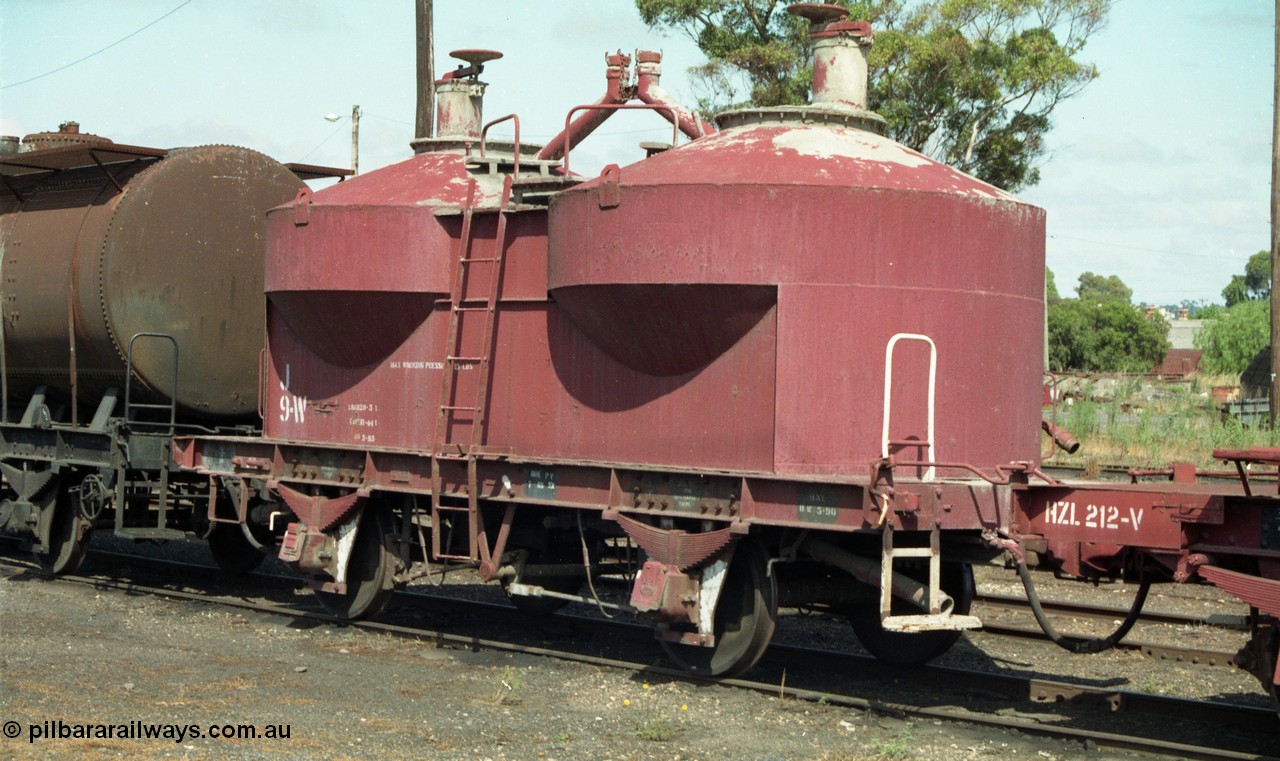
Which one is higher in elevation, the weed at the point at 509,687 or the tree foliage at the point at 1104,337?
the tree foliage at the point at 1104,337

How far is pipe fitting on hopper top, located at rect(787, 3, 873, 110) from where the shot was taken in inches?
417

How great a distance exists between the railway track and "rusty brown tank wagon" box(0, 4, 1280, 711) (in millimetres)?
410

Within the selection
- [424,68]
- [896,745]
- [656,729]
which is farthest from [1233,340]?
[656,729]

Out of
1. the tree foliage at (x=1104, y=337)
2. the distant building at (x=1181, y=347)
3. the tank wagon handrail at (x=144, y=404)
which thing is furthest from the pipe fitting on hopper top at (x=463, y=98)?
the tree foliage at (x=1104, y=337)

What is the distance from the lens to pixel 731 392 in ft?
32.3

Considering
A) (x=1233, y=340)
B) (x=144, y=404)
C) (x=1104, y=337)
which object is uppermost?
(x=1104, y=337)

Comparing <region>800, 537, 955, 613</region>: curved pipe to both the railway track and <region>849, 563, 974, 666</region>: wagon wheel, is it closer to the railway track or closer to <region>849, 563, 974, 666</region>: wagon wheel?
the railway track

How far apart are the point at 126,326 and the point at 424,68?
770 centimetres

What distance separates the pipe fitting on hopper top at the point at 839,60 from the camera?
1059 centimetres

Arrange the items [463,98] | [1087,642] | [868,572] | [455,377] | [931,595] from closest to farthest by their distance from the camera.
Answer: [931,595] < [868,572] < [1087,642] < [455,377] < [463,98]

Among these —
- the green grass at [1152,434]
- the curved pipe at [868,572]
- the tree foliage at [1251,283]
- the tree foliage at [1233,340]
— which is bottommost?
the curved pipe at [868,572]

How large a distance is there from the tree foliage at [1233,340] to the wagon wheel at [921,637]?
50009 mm

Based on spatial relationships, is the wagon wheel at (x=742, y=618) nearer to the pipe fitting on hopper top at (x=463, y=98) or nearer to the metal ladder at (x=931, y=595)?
the metal ladder at (x=931, y=595)

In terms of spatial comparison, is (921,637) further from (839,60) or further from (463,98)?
(463,98)
